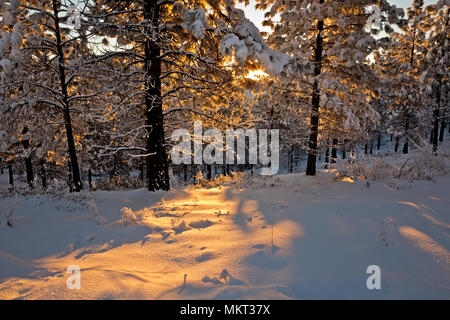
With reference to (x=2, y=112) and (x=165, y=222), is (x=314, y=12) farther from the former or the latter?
(x=2, y=112)

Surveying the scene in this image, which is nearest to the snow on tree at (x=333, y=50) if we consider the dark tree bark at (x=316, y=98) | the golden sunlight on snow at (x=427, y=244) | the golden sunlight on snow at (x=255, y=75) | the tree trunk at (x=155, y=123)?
the dark tree bark at (x=316, y=98)

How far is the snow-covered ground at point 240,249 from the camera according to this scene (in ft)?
6.52

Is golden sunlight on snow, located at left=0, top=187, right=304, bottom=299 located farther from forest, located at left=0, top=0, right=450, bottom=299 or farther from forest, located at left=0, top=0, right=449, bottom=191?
forest, located at left=0, top=0, right=449, bottom=191

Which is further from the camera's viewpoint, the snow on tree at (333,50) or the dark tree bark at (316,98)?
the dark tree bark at (316,98)

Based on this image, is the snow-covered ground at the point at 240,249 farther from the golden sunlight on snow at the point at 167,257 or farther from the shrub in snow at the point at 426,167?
the shrub in snow at the point at 426,167

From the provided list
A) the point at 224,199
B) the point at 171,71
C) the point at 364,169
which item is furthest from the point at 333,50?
the point at 224,199

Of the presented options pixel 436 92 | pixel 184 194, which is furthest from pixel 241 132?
pixel 436 92

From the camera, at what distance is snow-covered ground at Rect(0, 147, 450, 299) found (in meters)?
1.99

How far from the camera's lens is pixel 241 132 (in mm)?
7320

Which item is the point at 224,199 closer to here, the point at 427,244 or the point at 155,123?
the point at 155,123

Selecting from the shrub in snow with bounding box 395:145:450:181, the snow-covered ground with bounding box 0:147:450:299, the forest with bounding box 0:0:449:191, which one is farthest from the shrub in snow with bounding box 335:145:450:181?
the snow-covered ground with bounding box 0:147:450:299

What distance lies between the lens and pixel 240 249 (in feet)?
9.17
